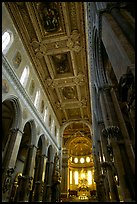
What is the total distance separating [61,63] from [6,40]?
5.84 m

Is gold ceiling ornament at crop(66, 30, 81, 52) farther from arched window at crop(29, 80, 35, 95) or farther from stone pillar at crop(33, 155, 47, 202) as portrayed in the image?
stone pillar at crop(33, 155, 47, 202)

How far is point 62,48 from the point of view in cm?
1343

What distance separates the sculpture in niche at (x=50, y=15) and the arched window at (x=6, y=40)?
111 inches

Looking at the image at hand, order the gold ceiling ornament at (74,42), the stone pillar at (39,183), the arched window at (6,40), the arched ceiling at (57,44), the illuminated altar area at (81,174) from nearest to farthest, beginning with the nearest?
the arched window at (6,40)
the arched ceiling at (57,44)
the gold ceiling ornament at (74,42)
the stone pillar at (39,183)
the illuminated altar area at (81,174)

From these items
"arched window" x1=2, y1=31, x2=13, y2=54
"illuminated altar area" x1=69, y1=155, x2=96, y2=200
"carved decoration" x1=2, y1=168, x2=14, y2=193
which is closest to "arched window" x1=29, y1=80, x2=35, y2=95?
"arched window" x1=2, y1=31, x2=13, y2=54

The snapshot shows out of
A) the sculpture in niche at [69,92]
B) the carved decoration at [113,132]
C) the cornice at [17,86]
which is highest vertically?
the sculpture in niche at [69,92]

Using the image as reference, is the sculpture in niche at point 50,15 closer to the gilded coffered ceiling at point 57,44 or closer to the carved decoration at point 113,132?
the gilded coffered ceiling at point 57,44

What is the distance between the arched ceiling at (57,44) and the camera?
35.6ft

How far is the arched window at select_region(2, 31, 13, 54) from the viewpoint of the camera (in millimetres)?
9906

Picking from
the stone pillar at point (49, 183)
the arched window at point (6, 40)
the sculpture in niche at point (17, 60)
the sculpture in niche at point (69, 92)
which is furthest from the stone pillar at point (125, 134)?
the stone pillar at point (49, 183)

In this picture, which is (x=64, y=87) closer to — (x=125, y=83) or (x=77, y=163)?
(x=125, y=83)

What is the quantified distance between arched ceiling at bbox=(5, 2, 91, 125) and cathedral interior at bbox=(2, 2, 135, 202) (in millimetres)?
62

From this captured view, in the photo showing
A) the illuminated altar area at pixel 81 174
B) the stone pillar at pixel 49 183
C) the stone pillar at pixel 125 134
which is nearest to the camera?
the stone pillar at pixel 125 134

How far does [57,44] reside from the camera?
13.2m
